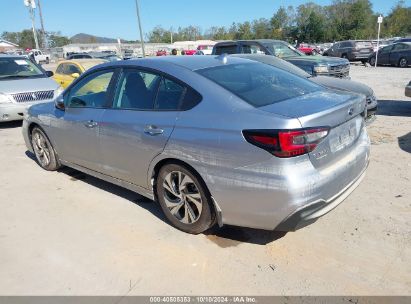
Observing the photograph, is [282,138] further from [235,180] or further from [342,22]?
[342,22]

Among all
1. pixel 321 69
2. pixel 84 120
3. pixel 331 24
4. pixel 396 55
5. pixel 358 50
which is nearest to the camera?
pixel 84 120

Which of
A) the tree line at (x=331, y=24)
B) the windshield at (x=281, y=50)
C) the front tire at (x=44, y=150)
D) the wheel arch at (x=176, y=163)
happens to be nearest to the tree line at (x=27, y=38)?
the tree line at (x=331, y=24)

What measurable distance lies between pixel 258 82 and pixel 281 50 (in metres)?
7.92

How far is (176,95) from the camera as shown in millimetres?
3576

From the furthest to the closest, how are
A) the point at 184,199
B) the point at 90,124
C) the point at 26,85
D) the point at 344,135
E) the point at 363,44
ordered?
the point at 363,44, the point at 26,85, the point at 90,124, the point at 184,199, the point at 344,135

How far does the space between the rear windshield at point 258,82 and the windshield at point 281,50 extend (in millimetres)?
6985

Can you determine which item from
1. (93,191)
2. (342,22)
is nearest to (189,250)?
(93,191)

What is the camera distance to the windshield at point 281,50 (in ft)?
35.6

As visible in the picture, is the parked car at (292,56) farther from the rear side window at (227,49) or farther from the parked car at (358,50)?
the parked car at (358,50)

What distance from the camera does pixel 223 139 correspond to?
10.1 feet

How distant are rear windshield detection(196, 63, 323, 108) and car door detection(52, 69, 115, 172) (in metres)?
1.33

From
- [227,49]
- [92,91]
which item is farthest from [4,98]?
[227,49]

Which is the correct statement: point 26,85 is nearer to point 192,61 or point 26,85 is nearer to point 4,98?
point 4,98

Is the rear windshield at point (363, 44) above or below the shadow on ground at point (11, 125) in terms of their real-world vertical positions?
above
